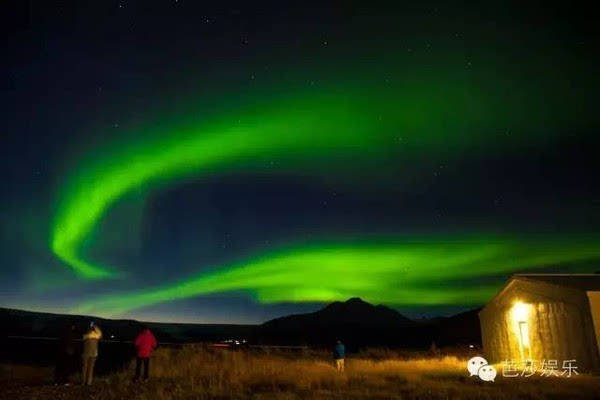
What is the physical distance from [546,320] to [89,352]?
18158mm

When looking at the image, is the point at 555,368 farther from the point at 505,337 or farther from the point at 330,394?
the point at 330,394

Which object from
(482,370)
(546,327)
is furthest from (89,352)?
(546,327)

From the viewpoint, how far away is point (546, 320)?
22062 mm

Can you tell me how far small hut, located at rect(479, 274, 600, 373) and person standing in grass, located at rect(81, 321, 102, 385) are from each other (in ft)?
58.4

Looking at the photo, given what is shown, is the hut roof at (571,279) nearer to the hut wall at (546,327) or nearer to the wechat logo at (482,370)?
the hut wall at (546,327)

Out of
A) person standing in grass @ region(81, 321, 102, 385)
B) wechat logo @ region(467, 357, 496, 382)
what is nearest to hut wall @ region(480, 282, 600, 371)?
wechat logo @ region(467, 357, 496, 382)

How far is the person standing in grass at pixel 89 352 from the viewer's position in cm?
1563

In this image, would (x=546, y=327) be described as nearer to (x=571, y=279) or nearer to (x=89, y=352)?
(x=571, y=279)

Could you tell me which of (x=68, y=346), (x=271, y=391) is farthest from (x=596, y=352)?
(x=68, y=346)

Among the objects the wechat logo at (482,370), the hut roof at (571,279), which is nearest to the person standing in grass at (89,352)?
the wechat logo at (482,370)

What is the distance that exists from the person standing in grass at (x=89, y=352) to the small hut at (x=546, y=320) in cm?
1781

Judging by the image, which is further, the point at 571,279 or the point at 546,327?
the point at 571,279

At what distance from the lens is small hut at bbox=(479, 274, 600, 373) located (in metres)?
19.9

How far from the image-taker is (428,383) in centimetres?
1686
